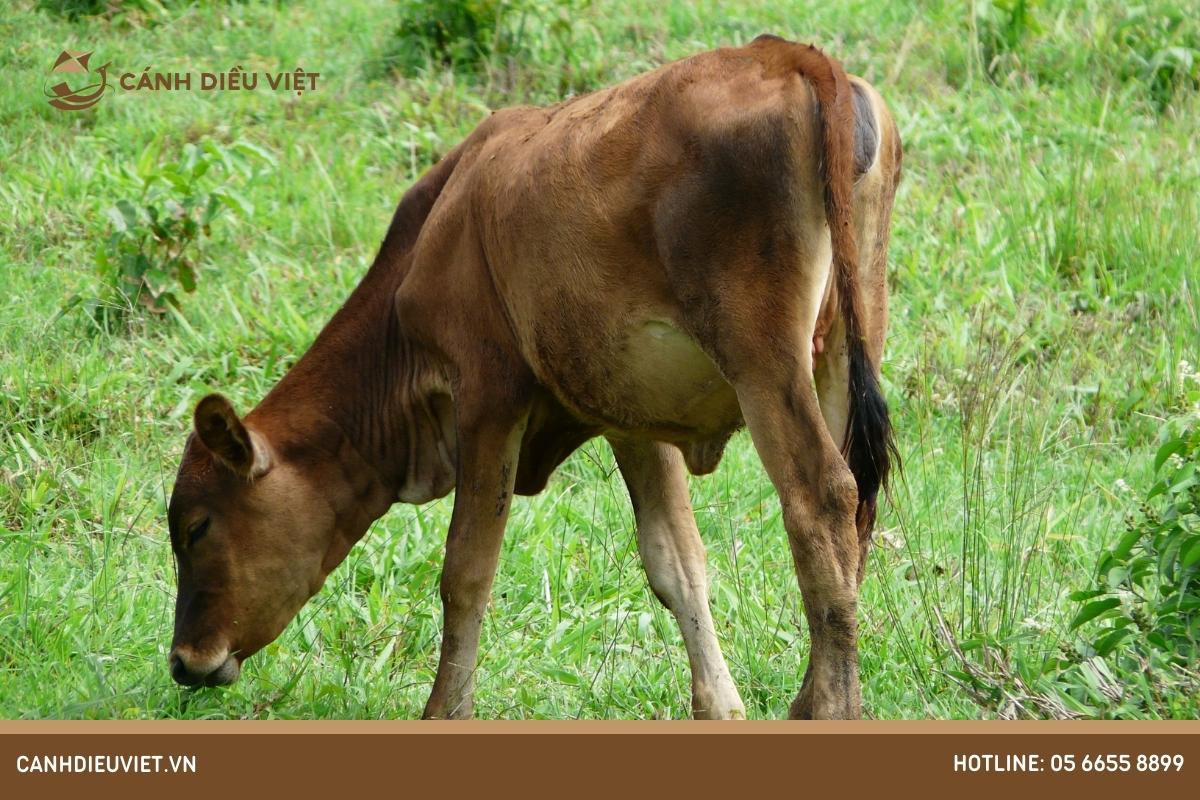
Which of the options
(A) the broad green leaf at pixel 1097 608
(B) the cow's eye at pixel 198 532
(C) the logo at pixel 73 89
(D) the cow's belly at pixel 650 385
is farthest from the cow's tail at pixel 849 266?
(C) the logo at pixel 73 89

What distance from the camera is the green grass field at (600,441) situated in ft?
16.2

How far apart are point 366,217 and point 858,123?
437 centimetres

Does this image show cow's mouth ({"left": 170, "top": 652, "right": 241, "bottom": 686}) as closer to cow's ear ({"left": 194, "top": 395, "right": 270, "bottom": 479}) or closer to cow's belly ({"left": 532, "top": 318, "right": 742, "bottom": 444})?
cow's ear ({"left": 194, "top": 395, "right": 270, "bottom": 479})

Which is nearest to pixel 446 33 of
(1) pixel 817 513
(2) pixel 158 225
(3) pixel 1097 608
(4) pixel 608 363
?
(2) pixel 158 225

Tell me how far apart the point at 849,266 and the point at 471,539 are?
58.9 inches

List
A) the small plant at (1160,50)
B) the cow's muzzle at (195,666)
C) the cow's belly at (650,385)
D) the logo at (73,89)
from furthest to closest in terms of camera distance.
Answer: the logo at (73,89) < the small plant at (1160,50) < the cow's muzzle at (195,666) < the cow's belly at (650,385)

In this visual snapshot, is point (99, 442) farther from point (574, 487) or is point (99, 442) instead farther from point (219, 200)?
point (574, 487)

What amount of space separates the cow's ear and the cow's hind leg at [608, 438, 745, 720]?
1105 mm

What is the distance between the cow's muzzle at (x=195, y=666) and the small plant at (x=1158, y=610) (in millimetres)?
2472

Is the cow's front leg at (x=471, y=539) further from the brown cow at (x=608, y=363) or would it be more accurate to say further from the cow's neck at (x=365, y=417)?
the cow's neck at (x=365, y=417)

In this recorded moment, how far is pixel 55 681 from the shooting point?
4.93m

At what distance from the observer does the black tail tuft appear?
4008 millimetres

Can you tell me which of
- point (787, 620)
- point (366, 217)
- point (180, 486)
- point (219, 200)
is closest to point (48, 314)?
point (219, 200)

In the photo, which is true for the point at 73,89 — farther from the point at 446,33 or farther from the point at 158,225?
the point at 158,225
